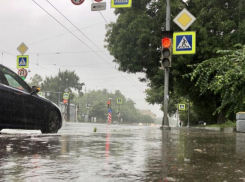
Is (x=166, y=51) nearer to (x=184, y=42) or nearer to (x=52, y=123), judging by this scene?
(x=184, y=42)

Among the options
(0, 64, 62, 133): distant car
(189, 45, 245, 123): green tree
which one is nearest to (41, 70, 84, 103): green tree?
(189, 45, 245, 123): green tree

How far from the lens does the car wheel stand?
8344mm

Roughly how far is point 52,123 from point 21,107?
4.36 feet

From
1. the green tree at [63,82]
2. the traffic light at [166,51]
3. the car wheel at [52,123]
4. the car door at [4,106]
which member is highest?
the green tree at [63,82]

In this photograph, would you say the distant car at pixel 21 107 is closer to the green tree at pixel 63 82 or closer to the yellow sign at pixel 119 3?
the yellow sign at pixel 119 3

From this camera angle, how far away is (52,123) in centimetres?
855

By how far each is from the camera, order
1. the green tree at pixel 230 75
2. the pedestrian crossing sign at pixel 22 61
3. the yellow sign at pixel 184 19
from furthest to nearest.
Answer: the pedestrian crossing sign at pixel 22 61 < the yellow sign at pixel 184 19 < the green tree at pixel 230 75

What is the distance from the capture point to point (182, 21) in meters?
14.1

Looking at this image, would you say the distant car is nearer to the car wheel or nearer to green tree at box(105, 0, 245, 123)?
the car wheel

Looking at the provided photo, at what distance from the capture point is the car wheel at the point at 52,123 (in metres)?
8.34

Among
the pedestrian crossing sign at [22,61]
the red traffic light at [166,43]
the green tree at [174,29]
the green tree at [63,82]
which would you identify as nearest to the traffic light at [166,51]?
the red traffic light at [166,43]

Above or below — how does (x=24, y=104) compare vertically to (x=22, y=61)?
below

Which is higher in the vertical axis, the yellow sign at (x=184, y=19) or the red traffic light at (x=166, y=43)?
the yellow sign at (x=184, y=19)

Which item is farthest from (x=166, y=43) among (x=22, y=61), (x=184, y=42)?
(x=22, y=61)
